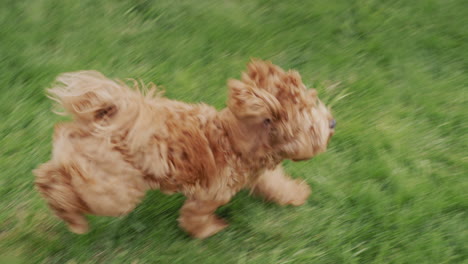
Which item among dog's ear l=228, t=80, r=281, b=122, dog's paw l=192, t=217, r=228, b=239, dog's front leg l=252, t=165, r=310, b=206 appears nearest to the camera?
dog's ear l=228, t=80, r=281, b=122

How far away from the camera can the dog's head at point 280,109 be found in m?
2.47

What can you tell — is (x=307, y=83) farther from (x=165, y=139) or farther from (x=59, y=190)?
(x=59, y=190)

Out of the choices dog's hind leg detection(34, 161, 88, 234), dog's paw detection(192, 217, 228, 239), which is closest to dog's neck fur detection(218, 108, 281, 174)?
dog's paw detection(192, 217, 228, 239)

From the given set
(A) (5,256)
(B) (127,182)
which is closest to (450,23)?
(B) (127,182)

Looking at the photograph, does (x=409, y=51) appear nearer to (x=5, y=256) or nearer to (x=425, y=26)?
(x=425, y=26)

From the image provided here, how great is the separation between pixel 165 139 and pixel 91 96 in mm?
448

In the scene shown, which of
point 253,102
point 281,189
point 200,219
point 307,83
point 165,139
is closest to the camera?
point 253,102

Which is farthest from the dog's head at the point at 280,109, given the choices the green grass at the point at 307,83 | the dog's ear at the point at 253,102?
the green grass at the point at 307,83

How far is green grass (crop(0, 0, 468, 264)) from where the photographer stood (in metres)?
3.20

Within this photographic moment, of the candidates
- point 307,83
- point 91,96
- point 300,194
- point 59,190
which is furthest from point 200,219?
point 307,83

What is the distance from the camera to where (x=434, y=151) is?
12.1ft

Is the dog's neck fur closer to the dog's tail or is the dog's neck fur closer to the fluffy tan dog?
the fluffy tan dog

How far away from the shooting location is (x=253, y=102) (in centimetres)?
245

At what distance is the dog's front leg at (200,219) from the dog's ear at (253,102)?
682mm
